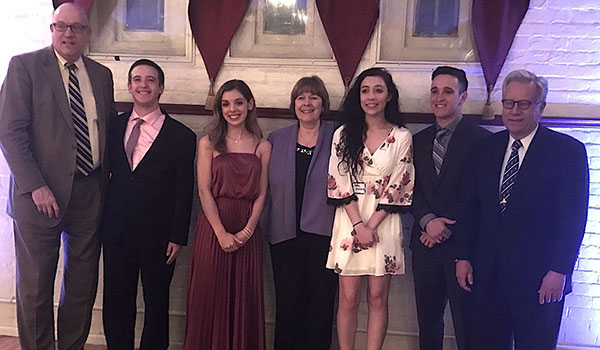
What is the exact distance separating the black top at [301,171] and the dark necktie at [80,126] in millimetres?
984

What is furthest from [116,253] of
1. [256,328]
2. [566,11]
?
[566,11]

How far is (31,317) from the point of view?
2531mm

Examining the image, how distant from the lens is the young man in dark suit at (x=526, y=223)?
201cm

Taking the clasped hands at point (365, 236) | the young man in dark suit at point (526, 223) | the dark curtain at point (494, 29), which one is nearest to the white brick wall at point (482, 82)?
the dark curtain at point (494, 29)

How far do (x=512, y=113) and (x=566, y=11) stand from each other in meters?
1.12

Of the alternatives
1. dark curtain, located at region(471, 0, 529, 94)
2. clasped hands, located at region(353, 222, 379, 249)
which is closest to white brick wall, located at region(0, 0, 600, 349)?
dark curtain, located at region(471, 0, 529, 94)

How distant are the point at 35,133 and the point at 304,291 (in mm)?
1473

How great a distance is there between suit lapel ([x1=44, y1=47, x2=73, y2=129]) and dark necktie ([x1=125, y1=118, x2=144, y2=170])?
27 centimetres

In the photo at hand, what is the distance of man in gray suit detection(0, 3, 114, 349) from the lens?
2.40 meters

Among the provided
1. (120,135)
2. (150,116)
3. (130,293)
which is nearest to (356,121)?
(150,116)

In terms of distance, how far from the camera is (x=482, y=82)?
292 cm

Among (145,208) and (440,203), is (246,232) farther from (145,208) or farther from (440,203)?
(440,203)

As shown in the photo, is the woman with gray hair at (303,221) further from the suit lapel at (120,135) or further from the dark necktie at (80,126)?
the dark necktie at (80,126)

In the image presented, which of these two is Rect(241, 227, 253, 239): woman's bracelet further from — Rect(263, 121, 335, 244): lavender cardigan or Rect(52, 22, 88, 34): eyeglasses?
Rect(52, 22, 88, 34): eyeglasses
